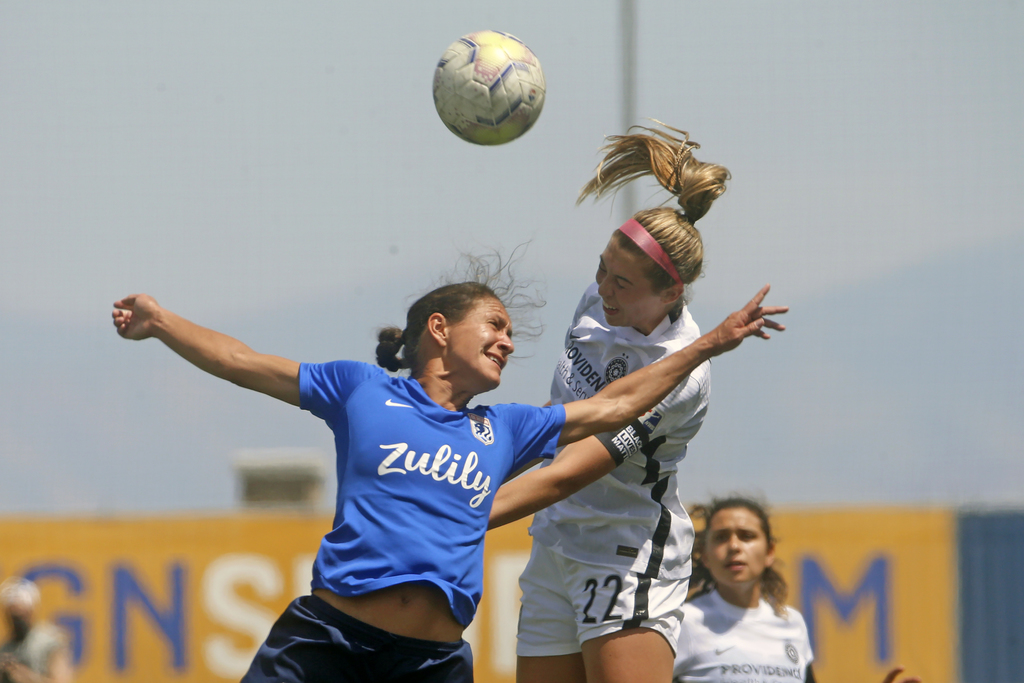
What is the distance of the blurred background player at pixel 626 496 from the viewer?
12.3 feet

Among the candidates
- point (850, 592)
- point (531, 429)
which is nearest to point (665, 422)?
point (531, 429)

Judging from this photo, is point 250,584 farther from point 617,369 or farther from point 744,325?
point 744,325

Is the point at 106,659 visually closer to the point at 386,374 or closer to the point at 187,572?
the point at 187,572

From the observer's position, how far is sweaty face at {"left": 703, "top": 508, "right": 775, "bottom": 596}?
459 cm

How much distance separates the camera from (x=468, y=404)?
3461mm

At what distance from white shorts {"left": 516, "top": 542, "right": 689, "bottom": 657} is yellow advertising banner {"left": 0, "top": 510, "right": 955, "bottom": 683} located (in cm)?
636

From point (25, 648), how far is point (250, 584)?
2.86 meters

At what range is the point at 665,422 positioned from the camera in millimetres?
3795

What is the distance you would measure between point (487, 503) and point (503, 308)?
62 cm

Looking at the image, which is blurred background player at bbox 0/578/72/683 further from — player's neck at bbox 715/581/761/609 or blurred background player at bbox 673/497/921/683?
player's neck at bbox 715/581/761/609

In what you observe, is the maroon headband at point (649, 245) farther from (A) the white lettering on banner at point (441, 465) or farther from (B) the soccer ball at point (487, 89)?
(A) the white lettering on banner at point (441, 465)

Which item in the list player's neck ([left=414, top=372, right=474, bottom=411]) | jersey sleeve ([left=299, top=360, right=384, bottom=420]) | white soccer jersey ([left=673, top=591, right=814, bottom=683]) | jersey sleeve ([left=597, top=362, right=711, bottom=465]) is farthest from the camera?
white soccer jersey ([left=673, top=591, right=814, bottom=683])

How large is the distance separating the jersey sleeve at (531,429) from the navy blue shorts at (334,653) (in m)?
0.64

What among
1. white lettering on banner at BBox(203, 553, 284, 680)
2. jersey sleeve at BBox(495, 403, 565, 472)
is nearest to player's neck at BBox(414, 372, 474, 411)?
jersey sleeve at BBox(495, 403, 565, 472)
